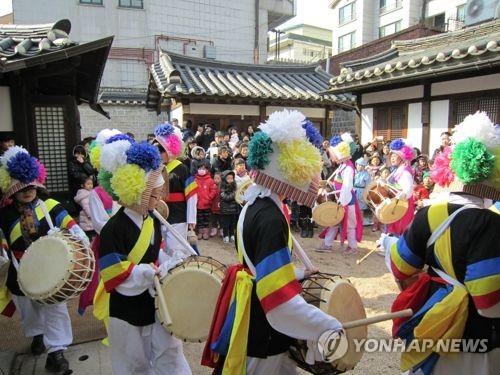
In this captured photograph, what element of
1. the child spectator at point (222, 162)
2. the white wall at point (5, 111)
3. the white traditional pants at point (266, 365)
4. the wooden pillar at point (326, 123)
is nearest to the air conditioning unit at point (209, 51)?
the wooden pillar at point (326, 123)

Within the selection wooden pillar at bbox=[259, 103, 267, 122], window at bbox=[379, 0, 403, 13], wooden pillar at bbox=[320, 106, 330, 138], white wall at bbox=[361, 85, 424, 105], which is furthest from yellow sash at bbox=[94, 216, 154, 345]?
window at bbox=[379, 0, 403, 13]

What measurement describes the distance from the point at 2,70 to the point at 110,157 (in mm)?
2218

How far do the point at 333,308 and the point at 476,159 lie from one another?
1.17 m

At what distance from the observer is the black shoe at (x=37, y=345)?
3803 millimetres

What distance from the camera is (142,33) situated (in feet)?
65.0

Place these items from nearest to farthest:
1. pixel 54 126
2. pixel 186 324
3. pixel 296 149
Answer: pixel 296 149, pixel 186 324, pixel 54 126

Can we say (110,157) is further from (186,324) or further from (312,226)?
(312,226)

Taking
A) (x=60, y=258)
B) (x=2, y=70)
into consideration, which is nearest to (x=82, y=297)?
(x=60, y=258)

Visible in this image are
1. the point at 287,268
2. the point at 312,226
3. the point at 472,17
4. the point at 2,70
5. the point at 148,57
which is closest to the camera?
the point at 287,268

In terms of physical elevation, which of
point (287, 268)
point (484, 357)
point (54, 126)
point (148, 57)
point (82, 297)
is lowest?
point (82, 297)

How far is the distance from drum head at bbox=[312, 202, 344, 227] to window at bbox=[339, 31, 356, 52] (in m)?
28.6

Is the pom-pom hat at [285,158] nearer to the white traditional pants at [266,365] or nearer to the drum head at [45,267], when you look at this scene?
the white traditional pants at [266,365]

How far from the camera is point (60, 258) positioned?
3041mm

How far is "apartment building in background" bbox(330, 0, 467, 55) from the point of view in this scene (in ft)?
85.6
